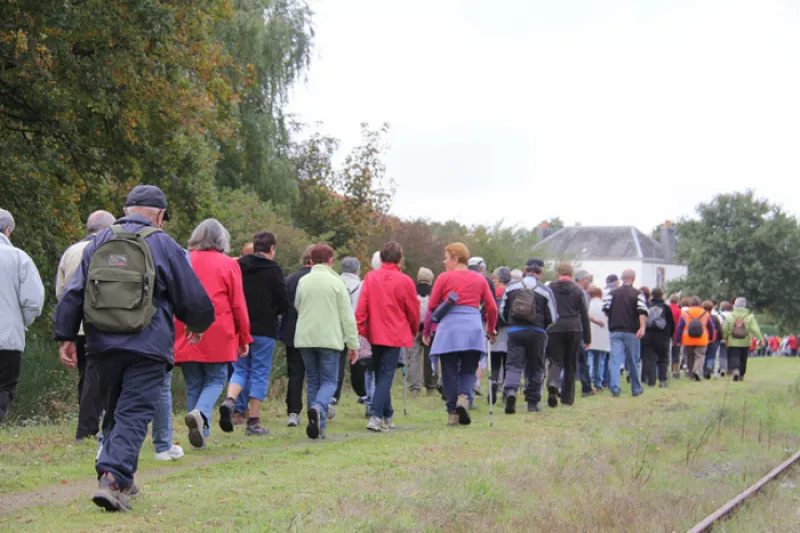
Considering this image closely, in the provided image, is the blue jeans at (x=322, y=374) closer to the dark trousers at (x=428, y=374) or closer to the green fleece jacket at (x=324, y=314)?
the green fleece jacket at (x=324, y=314)

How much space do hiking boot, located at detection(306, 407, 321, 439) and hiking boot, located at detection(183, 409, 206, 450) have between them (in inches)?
66.0

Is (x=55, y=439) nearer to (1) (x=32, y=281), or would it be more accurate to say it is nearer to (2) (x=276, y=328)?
(2) (x=276, y=328)

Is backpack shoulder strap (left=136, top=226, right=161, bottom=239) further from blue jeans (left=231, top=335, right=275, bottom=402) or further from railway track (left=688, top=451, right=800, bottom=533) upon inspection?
blue jeans (left=231, top=335, right=275, bottom=402)

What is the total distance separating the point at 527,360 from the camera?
47.8ft

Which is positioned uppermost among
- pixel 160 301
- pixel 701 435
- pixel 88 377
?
pixel 160 301

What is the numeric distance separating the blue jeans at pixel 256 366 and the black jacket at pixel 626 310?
8.31m

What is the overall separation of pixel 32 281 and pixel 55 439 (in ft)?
11.1

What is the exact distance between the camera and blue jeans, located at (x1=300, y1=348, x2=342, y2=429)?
11055 mm

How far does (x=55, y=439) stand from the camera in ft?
33.9

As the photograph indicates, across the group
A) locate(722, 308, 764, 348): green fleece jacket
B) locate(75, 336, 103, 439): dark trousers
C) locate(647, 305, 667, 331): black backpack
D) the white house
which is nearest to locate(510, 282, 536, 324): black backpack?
locate(75, 336, 103, 439): dark trousers

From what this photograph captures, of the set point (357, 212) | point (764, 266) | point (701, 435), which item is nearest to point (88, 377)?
point (701, 435)

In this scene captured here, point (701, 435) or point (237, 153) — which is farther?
point (237, 153)

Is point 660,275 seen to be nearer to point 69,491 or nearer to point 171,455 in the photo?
point 171,455

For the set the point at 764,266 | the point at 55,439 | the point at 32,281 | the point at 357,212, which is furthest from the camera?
the point at 764,266
